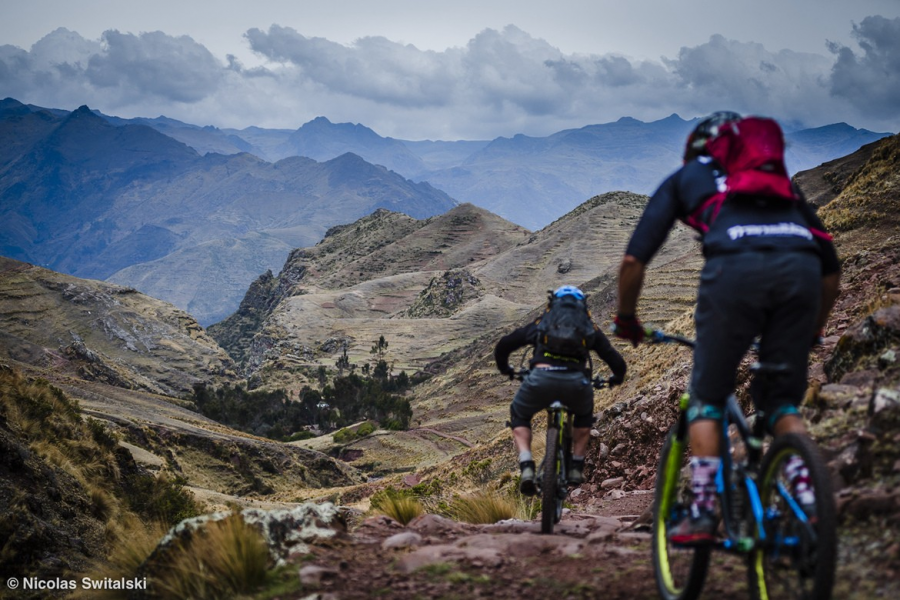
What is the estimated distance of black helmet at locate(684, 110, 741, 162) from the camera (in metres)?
3.95

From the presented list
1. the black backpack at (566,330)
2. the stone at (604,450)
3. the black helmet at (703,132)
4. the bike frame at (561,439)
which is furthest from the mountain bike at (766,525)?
the stone at (604,450)

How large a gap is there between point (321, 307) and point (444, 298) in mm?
35844

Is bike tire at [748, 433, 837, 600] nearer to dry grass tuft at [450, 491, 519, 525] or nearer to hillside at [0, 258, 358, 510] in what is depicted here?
dry grass tuft at [450, 491, 519, 525]

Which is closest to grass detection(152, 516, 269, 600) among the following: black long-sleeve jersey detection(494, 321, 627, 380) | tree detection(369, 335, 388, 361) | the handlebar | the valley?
the valley

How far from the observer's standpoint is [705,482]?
11.4 ft

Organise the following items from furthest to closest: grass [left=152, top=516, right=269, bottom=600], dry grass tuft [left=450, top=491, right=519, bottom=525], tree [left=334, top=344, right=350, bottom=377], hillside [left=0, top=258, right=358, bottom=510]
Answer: tree [left=334, top=344, right=350, bottom=377], hillside [left=0, top=258, right=358, bottom=510], dry grass tuft [left=450, top=491, right=519, bottom=525], grass [left=152, top=516, right=269, bottom=600]

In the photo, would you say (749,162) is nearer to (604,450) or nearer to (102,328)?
(604,450)

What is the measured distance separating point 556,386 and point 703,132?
9.74 ft

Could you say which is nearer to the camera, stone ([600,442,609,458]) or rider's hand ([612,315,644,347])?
rider's hand ([612,315,644,347])

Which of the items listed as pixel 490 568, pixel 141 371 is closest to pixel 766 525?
pixel 490 568

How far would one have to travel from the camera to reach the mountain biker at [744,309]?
3352 millimetres

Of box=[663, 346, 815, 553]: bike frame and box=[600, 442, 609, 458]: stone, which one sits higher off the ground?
box=[663, 346, 815, 553]: bike frame

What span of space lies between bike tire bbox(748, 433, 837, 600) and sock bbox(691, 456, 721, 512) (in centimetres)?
26

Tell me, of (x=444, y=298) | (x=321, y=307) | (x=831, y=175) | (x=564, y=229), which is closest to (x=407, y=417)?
(x=831, y=175)
